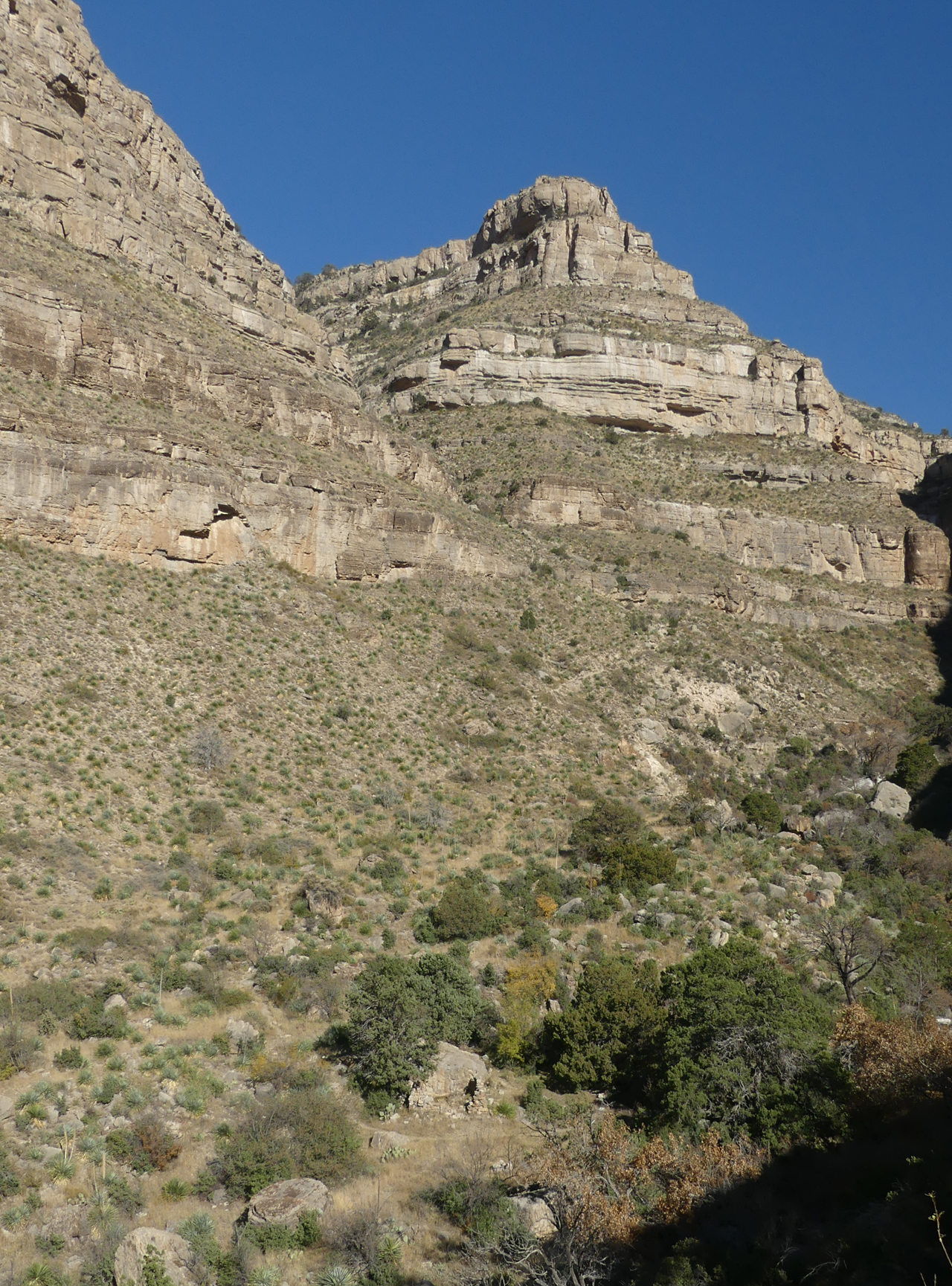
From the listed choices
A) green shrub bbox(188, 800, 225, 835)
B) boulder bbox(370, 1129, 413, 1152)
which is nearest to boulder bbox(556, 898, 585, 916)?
boulder bbox(370, 1129, 413, 1152)

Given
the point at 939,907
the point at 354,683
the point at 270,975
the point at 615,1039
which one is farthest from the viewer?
the point at 354,683

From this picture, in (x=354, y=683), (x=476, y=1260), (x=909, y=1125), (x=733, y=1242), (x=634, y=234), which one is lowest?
(x=476, y=1260)

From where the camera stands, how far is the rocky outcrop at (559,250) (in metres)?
74.3

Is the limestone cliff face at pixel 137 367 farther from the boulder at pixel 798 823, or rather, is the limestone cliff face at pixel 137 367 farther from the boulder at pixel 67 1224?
the boulder at pixel 67 1224

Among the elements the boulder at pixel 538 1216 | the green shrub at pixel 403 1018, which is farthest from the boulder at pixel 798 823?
the boulder at pixel 538 1216

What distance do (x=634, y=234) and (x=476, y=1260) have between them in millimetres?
81169

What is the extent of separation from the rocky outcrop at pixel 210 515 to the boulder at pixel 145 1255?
24.1 m

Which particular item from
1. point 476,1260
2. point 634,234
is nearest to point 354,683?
point 476,1260

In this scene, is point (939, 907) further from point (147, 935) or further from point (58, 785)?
point (58, 785)

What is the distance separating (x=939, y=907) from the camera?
25344 millimetres

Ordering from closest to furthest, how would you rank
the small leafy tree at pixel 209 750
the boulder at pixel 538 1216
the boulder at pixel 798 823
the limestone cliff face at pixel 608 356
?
the boulder at pixel 538 1216 < the small leafy tree at pixel 209 750 < the boulder at pixel 798 823 < the limestone cliff face at pixel 608 356

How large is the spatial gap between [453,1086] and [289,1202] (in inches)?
174

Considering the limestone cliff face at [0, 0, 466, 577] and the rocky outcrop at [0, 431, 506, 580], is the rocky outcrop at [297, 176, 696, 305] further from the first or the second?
the rocky outcrop at [0, 431, 506, 580]

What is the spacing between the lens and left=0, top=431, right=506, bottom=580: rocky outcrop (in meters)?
29.9
